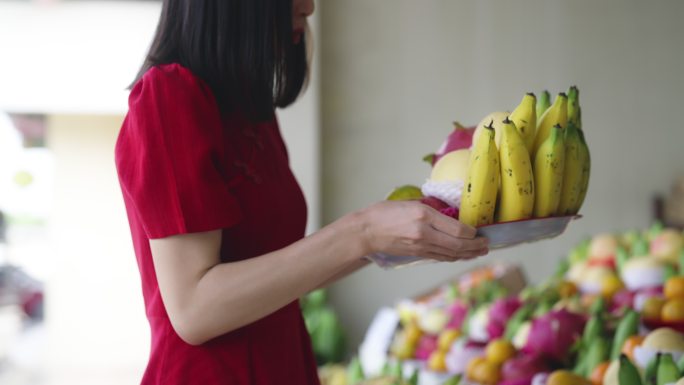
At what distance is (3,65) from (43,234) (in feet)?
8.62

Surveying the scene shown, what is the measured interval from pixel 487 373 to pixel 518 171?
95 centimetres

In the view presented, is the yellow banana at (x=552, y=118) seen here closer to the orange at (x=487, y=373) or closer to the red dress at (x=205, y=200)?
the red dress at (x=205, y=200)

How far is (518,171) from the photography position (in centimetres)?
99

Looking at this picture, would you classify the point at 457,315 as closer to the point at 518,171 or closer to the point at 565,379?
the point at 565,379

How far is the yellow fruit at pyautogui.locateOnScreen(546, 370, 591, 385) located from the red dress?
0.64m

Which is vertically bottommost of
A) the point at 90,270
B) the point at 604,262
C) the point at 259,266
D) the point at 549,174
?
the point at 90,270

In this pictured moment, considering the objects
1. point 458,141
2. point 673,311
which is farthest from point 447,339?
point 458,141

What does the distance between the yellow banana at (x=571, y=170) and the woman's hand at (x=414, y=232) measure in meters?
0.18

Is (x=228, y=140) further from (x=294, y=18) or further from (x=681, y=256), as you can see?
(x=681, y=256)

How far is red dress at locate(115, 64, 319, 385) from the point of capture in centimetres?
93

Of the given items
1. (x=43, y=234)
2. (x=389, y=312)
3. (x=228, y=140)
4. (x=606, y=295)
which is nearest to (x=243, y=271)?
(x=228, y=140)

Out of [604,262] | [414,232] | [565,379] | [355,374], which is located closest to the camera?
[414,232]

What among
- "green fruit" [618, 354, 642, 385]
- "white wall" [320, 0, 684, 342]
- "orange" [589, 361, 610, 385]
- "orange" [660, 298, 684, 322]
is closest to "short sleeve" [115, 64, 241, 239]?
"green fruit" [618, 354, 642, 385]

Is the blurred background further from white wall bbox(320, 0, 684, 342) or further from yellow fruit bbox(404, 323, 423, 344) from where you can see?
yellow fruit bbox(404, 323, 423, 344)
